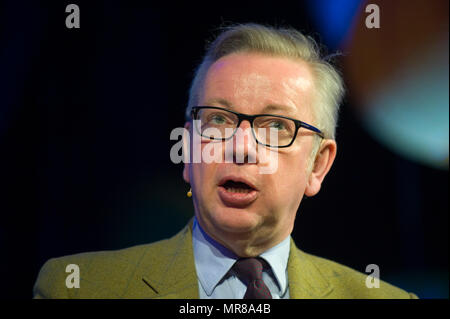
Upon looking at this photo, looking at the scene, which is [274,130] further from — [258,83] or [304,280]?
[304,280]

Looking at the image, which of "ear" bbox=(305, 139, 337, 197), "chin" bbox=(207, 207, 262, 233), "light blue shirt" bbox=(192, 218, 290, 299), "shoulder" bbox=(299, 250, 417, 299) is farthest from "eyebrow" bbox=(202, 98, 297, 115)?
"shoulder" bbox=(299, 250, 417, 299)

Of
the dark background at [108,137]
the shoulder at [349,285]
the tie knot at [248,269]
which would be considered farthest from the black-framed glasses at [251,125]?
the shoulder at [349,285]

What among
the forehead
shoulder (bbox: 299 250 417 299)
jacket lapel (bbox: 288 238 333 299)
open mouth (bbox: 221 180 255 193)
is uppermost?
the forehead

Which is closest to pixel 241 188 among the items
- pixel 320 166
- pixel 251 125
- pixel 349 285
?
pixel 251 125

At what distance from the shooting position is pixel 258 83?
1631mm

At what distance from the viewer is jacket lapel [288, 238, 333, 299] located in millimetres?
1677

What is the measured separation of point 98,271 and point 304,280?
846mm

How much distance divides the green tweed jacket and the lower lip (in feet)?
0.91

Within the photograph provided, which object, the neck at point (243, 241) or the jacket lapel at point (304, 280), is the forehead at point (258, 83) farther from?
the jacket lapel at point (304, 280)

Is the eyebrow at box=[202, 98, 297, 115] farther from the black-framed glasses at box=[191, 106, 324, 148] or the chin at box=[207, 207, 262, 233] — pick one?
the chin at box=[207, 207, 262, 233]

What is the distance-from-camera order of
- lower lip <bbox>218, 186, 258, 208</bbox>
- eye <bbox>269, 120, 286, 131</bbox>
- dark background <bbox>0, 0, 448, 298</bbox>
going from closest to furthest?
lower lip <bbox>218, 186, 258, 208</bbox>, eye <bbox>269, 120, 286, 131</bbox>, dark background <bbox>0, 0, 448, 298</bbox>

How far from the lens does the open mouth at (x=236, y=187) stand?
1.58m

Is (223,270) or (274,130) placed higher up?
(274,130)
